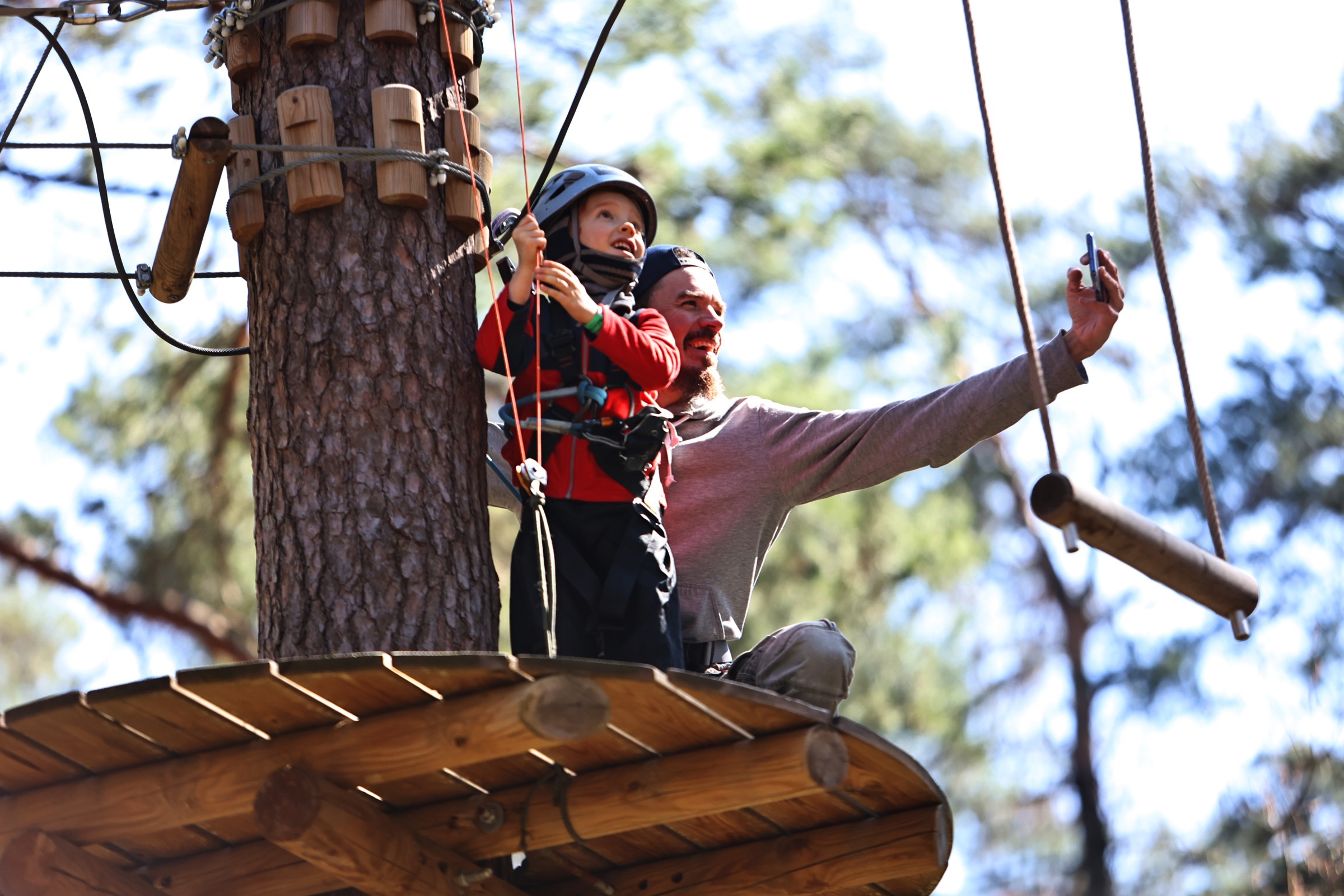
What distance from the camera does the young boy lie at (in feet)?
10.2

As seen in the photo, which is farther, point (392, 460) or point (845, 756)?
point (392, 460)

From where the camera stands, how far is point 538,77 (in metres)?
8.41

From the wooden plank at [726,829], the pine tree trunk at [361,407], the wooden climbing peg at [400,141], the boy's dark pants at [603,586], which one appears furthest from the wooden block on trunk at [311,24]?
the wooden plank at [726,829]

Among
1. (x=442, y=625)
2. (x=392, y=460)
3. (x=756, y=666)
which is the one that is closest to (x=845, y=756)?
(x=756, y=666)

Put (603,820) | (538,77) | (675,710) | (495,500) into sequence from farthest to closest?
(538,77), (495,500), (603,820), (675,710)

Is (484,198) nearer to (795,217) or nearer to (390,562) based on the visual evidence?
(390,562)

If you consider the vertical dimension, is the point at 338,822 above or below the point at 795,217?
below

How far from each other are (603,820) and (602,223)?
1.26 meters

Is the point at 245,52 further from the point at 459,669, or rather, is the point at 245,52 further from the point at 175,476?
the point at 175,476

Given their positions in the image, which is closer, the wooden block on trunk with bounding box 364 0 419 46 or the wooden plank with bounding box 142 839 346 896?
the wooden plank with bounding box 142 839 346 896

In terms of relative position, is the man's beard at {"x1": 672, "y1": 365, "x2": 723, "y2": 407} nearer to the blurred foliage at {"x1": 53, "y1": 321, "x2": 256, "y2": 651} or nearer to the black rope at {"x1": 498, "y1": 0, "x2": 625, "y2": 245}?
the black rope at {"x1": 498, "y1": 0, "x2": 625, "y2": 245}

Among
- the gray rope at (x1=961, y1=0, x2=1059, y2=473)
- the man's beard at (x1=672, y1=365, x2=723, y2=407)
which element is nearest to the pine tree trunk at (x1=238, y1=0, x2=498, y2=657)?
the man's beard at (x1=672, y1=365, x2=723, y2=407)

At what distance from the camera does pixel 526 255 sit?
3.09m

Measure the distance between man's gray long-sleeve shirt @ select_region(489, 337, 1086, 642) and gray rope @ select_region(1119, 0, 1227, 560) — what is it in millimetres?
348
